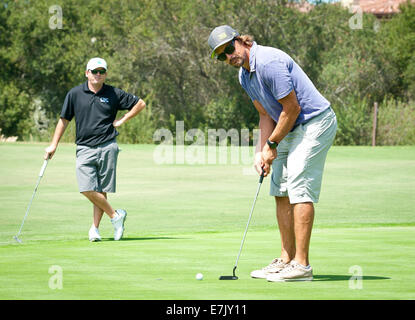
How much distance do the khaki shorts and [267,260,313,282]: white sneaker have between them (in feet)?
1.85

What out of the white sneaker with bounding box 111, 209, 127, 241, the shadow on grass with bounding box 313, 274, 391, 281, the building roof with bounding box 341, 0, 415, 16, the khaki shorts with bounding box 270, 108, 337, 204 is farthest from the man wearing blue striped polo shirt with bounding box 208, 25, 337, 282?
the building roof with bounding box 341, 0, 415, 16

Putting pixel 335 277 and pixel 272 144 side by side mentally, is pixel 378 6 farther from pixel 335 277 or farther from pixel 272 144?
pixel 335 277

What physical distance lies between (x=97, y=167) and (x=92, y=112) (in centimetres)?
67

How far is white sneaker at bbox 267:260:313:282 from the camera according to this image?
232 inches

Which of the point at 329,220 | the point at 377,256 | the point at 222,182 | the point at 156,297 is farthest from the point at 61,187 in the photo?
the point at 156,297

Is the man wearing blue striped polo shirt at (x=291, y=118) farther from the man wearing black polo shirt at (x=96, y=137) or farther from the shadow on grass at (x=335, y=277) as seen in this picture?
the man wearing black polo shirt at (x=96, y=137)

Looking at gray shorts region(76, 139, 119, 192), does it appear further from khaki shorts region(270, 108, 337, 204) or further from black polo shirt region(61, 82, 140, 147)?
khaki shorts region(270, 108, 337, 204)

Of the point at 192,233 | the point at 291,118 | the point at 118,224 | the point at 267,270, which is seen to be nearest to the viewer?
the point at 267,270

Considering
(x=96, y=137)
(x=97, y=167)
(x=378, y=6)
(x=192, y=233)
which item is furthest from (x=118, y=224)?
(x=378, y=6)

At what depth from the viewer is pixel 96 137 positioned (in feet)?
31.5

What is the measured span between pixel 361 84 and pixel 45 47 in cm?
1856

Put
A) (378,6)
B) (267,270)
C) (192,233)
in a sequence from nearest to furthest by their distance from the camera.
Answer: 1. (267,270)
2. (192,233)
3. (378,6)

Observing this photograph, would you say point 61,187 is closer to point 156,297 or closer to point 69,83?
point 156,297

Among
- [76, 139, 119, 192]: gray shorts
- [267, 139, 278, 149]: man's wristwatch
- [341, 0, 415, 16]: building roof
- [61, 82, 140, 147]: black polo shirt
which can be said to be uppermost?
[341, 0, 415, 16]: building roof
